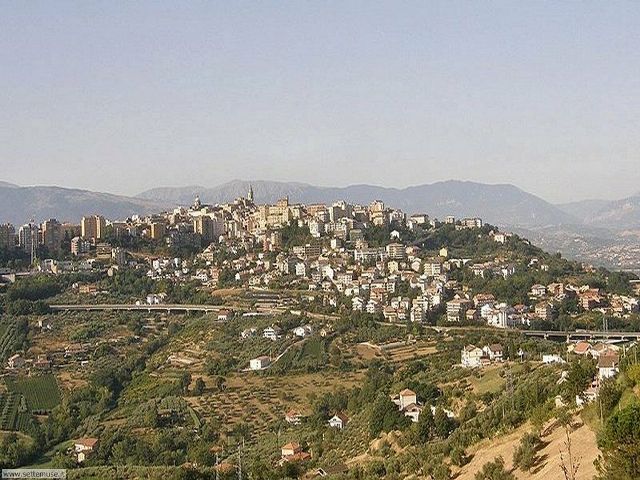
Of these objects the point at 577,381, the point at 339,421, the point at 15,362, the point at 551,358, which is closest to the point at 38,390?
the point at 15,362

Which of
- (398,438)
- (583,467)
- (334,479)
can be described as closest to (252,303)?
(398,438)

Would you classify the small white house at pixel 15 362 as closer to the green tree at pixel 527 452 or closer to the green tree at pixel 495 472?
the green tree at pixel 527 452

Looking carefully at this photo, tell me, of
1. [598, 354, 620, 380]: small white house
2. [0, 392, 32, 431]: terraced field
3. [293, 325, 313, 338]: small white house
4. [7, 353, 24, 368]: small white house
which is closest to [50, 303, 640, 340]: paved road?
[293, 325, 313, 338]: small white house

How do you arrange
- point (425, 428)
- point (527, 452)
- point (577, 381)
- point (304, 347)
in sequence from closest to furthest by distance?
point (527, 452) < point (577, 381) < point (425, 428) < point (304, 347)

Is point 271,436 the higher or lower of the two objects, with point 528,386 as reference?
lower

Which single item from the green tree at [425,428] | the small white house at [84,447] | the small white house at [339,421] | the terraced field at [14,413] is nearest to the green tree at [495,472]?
the green tree at [425,428]

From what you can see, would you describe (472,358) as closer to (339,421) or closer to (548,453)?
(339,421)

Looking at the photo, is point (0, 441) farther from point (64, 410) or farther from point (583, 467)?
point (583, 467)
